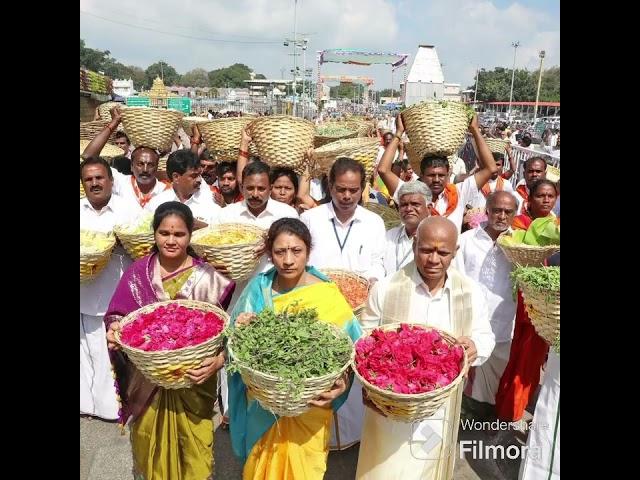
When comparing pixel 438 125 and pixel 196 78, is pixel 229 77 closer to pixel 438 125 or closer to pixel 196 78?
pixel 196 78

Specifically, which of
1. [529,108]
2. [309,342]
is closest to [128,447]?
[309,342]

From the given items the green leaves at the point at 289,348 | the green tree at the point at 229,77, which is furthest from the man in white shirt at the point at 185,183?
the green tree at the point at 229,77

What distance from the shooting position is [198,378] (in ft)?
9.03

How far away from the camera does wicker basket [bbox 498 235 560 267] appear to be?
11.9 ft

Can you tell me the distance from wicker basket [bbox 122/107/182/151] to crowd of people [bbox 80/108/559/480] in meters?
0.94

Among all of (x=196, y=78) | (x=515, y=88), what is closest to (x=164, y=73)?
(x=196, y=78)

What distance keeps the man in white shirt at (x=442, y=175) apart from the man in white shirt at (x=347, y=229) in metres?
0.77

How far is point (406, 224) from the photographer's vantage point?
14.6ft

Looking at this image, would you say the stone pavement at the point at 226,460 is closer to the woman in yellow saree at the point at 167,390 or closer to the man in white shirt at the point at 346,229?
the woman in yellow saree at the point at 167,390

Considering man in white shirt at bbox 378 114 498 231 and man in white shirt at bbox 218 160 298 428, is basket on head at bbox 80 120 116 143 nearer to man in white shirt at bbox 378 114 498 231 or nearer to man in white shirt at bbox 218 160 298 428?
man in white shirt at bbox 218 160 298 428

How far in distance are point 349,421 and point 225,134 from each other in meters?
3.33

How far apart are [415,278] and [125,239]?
86.3 inches

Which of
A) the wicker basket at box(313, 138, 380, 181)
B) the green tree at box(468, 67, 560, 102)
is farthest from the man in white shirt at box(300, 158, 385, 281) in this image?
the green tree at box(468, 67, 560, 102)

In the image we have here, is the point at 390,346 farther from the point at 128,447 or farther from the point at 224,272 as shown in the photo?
the point at 128,447
